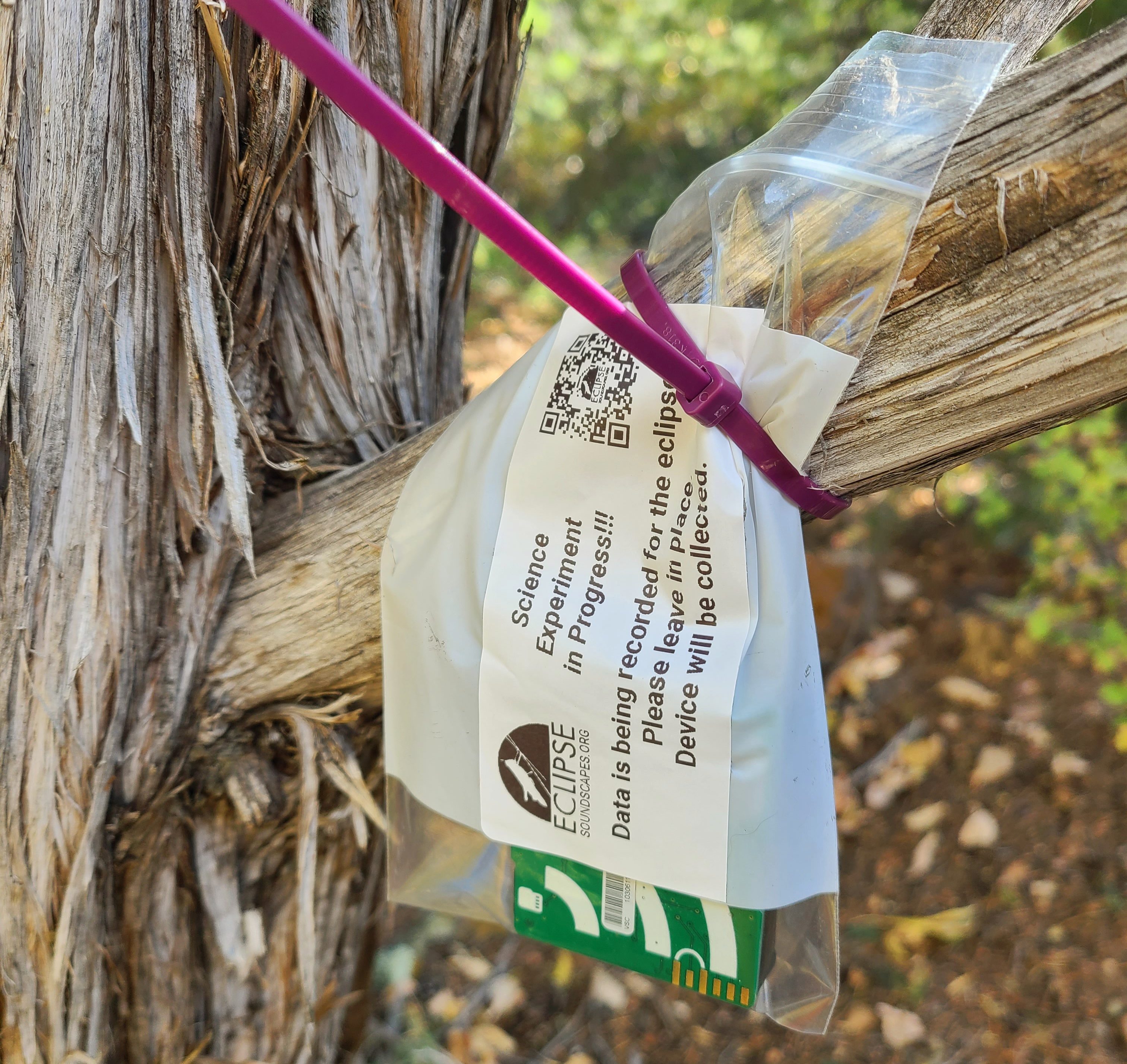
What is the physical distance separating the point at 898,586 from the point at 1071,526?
54 centimetres

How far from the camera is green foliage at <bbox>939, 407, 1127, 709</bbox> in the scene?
2041 millimetres

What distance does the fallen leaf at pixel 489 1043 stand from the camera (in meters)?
1.76

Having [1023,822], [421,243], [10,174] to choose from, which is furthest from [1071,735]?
[10,174]

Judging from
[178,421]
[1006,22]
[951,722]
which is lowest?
[951,722]

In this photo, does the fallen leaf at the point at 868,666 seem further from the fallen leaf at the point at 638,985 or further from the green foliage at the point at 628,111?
the green foliage at the point at 628,111

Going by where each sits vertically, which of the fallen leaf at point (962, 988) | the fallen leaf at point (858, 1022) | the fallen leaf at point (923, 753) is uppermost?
the fallen leaf at point (923, 753)

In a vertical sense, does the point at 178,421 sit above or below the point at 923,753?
above

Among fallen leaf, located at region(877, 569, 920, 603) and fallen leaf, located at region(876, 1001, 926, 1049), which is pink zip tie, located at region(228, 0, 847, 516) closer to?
fallen leaf, located at region(876, 1001, 926, 1049)

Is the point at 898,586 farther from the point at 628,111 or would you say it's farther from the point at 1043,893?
the point at 628,111

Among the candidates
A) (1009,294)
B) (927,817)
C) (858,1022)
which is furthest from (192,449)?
(927,817)

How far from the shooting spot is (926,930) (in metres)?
1.90

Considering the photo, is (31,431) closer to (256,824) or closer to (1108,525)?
(256,824)

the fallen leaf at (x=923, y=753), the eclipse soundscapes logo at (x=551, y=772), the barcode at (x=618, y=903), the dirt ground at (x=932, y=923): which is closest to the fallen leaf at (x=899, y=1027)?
the dirt ground at (x=932, y=923)

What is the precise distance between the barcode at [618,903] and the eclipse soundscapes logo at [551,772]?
72mm
